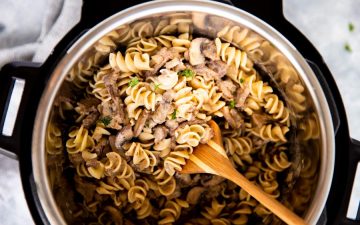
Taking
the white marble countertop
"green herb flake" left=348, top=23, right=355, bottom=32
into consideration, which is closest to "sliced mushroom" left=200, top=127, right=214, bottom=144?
the white marble countertop

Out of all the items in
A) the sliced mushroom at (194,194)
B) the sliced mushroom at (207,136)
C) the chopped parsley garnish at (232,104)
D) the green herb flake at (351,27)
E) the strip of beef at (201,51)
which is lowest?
the sliced mushroom at (194,194)

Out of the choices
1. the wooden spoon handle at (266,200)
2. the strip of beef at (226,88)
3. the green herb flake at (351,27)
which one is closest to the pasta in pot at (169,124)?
the strip of beef at (226,88)

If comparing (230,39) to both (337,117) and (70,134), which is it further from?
(70,134)

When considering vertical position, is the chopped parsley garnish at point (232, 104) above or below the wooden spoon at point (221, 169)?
above

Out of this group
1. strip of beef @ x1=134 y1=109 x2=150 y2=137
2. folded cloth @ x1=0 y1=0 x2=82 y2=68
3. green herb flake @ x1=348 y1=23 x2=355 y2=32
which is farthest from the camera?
green herb flake @ x1=348 y1=23 x2=355 y2=32

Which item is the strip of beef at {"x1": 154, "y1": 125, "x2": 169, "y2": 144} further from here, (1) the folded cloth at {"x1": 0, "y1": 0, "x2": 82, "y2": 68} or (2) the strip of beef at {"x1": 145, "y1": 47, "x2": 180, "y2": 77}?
(1) the folded cloth at {"x1": 0, "y1": 0, "x2": 82, "y2": 68}

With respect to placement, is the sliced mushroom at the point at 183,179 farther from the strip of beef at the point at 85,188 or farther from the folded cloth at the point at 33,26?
the folded cloth at the point at 33,26
